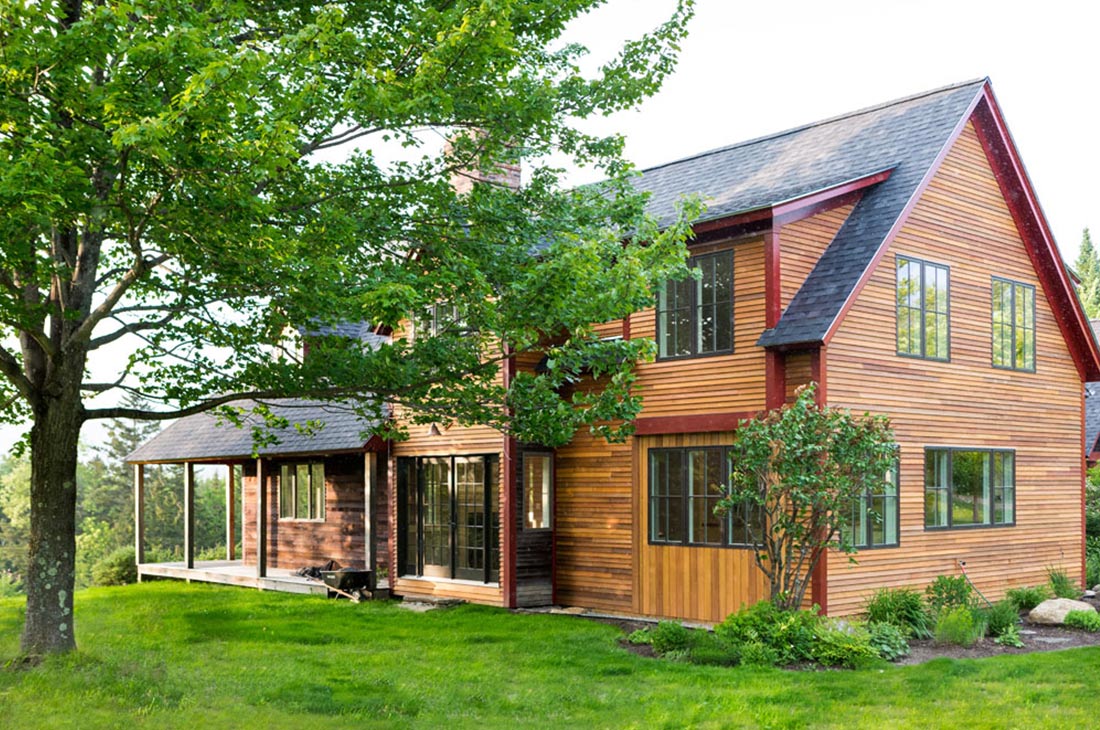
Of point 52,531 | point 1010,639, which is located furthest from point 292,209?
point 1010,639

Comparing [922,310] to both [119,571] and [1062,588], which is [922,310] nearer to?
[1062,588]

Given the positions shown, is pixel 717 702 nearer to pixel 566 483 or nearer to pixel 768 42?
pixel 566 483

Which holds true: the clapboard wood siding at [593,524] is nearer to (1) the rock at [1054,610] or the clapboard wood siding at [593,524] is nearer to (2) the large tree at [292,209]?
(2) the large tree at [292,209]

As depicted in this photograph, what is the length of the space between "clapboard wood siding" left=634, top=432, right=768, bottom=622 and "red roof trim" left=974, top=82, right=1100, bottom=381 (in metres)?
6.65

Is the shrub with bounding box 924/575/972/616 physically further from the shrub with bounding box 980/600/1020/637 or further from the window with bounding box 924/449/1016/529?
the window with bounding box 924/449/1016/529

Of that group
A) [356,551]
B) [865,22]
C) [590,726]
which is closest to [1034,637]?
[590,726]

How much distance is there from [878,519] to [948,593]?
1.54m

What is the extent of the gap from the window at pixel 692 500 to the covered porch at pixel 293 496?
221 inches

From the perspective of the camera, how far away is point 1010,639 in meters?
13.1

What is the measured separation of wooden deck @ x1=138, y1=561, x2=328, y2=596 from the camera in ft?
65.8

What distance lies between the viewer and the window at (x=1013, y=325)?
17141 millimetres

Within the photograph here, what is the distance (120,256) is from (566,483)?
7169 millimetres

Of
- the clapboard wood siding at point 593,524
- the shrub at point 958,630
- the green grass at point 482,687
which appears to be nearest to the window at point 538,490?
the clapboard wood siding at point 593,524

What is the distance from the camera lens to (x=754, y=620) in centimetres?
1239
